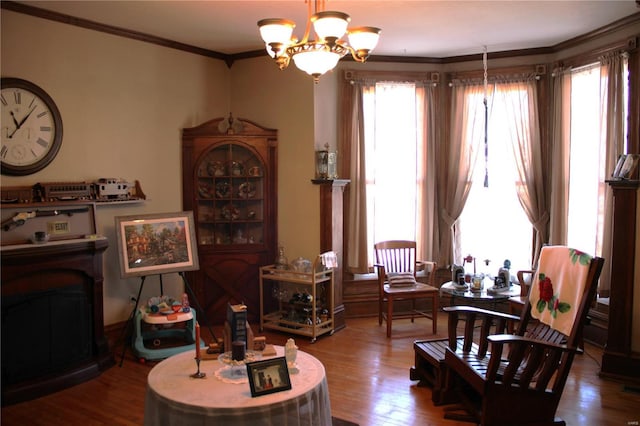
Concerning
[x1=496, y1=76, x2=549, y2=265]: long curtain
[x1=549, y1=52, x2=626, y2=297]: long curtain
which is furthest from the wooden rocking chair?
[x1=496, y1=76, x2=549, y2=265]: long curtain

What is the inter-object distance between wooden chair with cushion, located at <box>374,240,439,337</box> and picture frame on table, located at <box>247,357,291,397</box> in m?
2.56

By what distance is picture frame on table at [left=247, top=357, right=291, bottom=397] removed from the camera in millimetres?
2387

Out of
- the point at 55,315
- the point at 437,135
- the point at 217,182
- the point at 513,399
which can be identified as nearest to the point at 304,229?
the point at 217,182

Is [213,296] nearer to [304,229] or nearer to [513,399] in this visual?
[304,229]

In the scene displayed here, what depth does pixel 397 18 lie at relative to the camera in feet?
14.0

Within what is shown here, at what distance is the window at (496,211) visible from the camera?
5.46 metres

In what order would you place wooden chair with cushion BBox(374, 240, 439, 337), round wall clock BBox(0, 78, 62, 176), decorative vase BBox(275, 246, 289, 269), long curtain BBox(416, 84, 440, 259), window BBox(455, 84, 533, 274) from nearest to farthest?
round wall clock BBox(0, 78, 62, 176)
wooden chair with cushion BBox(374, 240, 439, 337)
decorative vase BBox(275, 246, 289, 269)
window BBox(455, 84, 533, 274)
long curtain BBox(416, 84, 440, 259)

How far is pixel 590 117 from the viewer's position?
4.84 m

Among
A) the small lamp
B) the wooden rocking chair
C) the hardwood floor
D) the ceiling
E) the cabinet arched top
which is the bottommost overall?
the hardwood floor

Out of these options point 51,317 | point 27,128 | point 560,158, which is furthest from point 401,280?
point 27,128

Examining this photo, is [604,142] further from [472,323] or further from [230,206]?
[230,206]

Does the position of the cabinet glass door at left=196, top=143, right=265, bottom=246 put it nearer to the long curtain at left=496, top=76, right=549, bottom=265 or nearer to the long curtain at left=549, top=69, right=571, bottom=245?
the long curtain at left=496, top=76, right=549, bottom=265

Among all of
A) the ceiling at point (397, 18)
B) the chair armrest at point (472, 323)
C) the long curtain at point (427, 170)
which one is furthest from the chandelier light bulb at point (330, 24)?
the long curtain at point (427, 170)

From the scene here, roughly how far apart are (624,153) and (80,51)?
457 centimetres
